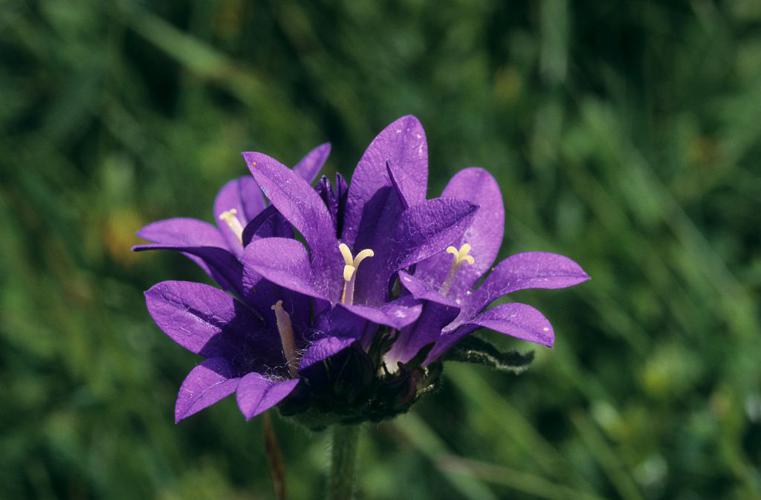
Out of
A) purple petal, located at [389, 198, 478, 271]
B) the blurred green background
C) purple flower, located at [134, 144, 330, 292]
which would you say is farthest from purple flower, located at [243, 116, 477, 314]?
the blurred green background

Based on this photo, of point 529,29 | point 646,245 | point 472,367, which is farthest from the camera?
point 529,29

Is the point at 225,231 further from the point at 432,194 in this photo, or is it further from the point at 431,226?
the point at 432,194

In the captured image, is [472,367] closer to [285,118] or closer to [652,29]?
[285,118]

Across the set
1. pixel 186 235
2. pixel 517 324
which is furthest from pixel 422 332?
pixel 186 235

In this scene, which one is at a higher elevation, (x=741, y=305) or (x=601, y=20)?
(x=601, y=20)

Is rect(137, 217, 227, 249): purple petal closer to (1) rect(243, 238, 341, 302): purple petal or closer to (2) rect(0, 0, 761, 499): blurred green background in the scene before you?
(1) rect(243, 238, 341, 302): purple petal

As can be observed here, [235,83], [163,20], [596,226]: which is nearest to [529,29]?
[596,226]

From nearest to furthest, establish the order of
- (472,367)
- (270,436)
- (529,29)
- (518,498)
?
(270,436) → (518,498) → (472,367) → (529,29)

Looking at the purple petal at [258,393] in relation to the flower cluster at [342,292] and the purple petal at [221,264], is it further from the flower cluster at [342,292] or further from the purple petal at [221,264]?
the purple petal at [221,264]
